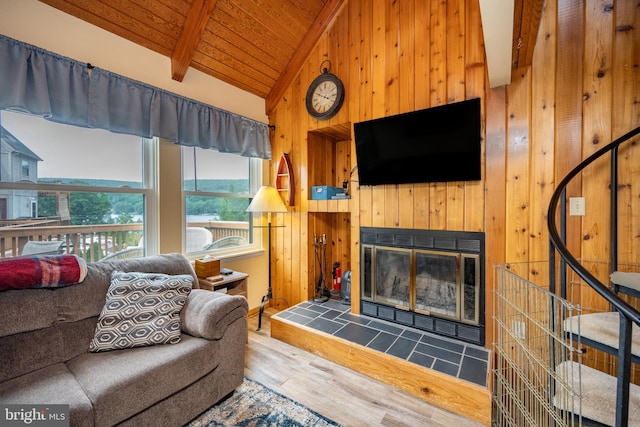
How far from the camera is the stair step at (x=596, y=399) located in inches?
42.8

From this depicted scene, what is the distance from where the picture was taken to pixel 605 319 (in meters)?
1.46

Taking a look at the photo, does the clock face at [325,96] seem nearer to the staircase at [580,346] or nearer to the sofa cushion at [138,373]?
the staircase at [580,346]

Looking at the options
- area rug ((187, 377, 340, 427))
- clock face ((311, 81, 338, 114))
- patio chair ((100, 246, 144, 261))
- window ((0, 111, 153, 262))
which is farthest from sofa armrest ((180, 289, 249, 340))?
clock face ((311, 81, 338, 114))

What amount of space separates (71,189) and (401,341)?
2896 mm

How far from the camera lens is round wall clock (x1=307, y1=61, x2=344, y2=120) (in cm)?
296

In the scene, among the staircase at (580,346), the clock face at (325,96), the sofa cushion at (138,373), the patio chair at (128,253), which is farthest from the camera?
the clock face at (325,96)

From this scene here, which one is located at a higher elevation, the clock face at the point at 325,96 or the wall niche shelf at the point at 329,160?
the clock face at the point at 325,96

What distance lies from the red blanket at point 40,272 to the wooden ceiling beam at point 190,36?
1871 mm

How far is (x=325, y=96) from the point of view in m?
3.07

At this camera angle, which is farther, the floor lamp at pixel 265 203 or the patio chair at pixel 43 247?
the floor lamp at pixel 265 203

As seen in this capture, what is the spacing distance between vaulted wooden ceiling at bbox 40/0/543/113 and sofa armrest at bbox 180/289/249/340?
6.97 ft

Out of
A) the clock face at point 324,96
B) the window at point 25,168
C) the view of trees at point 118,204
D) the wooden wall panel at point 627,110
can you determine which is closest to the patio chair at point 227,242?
the view of trees at point 118,204

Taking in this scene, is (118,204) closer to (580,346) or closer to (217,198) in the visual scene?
(217,198)

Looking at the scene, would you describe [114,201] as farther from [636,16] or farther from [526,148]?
[636,16]
